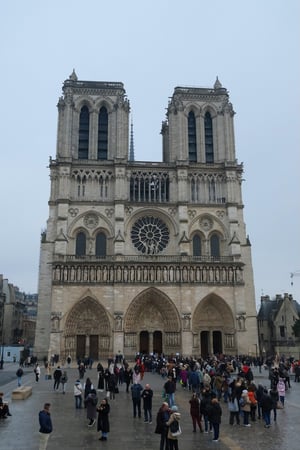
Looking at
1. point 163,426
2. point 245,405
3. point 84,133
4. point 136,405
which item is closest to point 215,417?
point 163,426

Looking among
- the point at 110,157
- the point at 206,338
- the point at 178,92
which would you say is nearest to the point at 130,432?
the point at 206,338

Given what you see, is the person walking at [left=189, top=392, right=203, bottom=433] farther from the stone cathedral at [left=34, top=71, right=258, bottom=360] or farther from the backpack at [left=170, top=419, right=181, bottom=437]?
the stone cathedral at [left=34, top=71, right=258, bottom=360]

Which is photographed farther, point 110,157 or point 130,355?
point 110,157

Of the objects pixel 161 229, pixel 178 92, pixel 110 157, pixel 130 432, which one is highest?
pixel 178 92

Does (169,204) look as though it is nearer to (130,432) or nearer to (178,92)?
(178,92)

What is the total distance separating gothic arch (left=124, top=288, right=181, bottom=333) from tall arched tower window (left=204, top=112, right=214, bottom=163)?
1674cm

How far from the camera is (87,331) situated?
41875 millimetres

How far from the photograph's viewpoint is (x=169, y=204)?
149 ft

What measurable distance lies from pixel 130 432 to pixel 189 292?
29842 millimetres

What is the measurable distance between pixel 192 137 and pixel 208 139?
1837mm

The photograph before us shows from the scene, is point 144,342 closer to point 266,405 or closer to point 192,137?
point 192,137

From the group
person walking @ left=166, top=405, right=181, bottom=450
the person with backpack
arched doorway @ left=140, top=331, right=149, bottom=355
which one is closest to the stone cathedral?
arched doorway @ left=140, top=331, right=149, bottom=355

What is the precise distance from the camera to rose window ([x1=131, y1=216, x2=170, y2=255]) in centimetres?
4500

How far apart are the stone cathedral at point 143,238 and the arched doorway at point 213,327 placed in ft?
0.35
